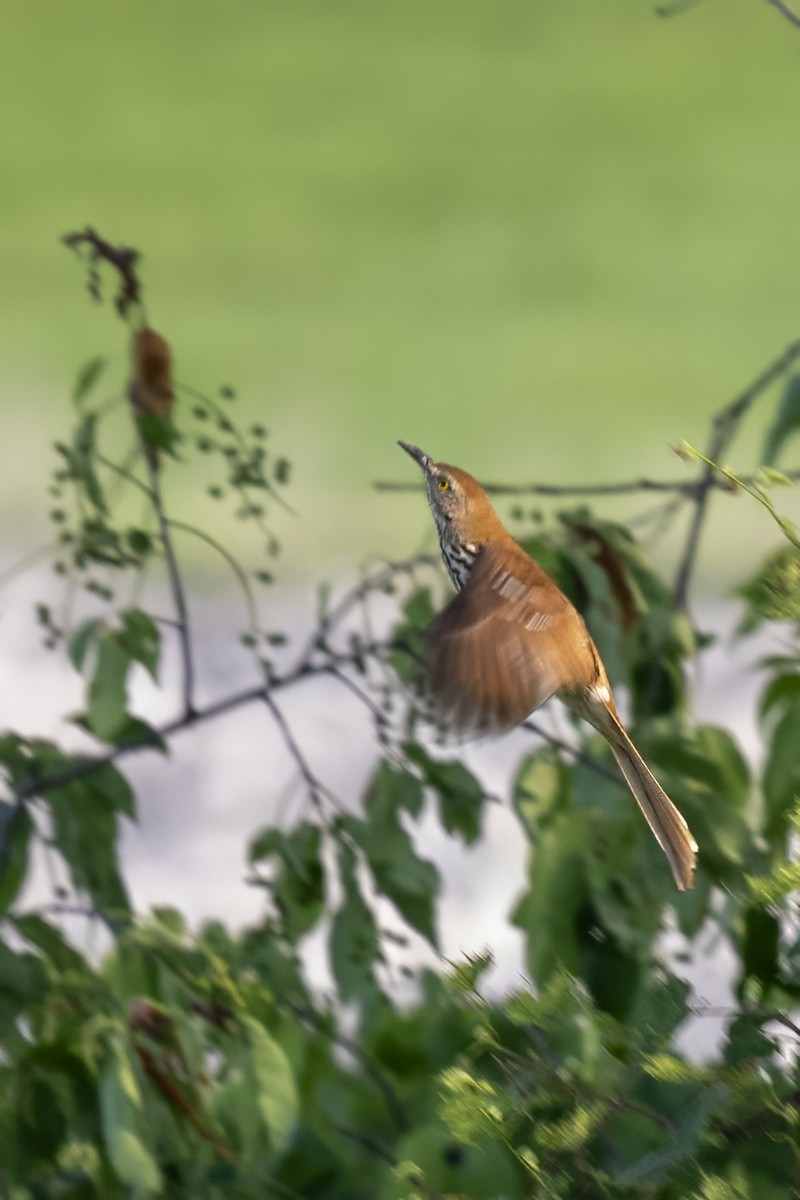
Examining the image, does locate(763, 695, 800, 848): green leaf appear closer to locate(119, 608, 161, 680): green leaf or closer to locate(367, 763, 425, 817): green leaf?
locate(367, 763, 425, 817): green leaf

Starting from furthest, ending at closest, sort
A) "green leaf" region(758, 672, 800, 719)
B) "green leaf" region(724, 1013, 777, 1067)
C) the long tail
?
"green leaf" region(758, 672, 800, 719), the long tail, "green leaf" region(724, 1013, 777, 1067)

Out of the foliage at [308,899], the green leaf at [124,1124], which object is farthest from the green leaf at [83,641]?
the green leaf at [124,1124]

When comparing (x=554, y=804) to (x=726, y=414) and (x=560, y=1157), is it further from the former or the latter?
(x=560, y=1157)

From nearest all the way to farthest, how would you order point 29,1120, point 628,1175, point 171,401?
point 628,1175
point 29,1120
point 171,401

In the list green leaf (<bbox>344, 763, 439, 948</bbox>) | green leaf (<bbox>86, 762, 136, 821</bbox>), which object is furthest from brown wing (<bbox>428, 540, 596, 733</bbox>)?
green leaf (<bbox>86, 762, 136, 821</bbox>)

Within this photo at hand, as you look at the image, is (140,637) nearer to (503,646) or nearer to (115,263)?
(115,263)

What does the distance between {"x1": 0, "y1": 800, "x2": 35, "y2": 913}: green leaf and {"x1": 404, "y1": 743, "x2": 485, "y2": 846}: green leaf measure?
23cm

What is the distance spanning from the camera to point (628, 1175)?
48 centimetres

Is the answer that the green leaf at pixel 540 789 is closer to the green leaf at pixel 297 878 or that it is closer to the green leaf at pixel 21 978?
the green leaf at pixel 297 878

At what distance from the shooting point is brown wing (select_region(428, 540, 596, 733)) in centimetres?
48

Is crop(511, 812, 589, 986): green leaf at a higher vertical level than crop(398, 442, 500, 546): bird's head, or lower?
lower

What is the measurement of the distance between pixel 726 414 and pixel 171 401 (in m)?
0.35

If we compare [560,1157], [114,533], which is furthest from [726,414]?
[560,1157]

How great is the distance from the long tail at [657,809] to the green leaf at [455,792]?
1.09 feet
